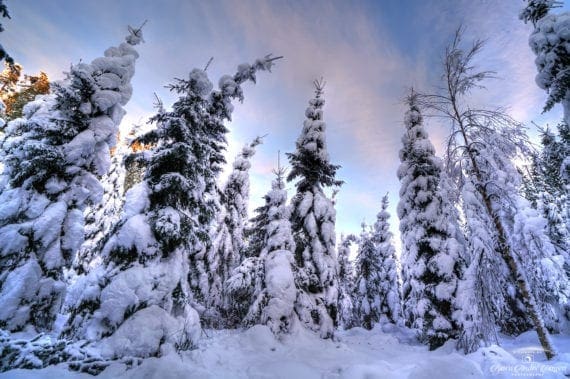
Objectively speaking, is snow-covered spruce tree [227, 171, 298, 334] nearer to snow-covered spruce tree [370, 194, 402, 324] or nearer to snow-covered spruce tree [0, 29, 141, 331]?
snow-covered spruce tree [0, 29, 141, 331]

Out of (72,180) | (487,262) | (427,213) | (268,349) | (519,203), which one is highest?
(427,213)

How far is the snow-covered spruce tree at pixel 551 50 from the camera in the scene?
8.07 metres

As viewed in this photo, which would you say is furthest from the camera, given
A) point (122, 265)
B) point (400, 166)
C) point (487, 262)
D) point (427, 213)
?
point (400, 166)

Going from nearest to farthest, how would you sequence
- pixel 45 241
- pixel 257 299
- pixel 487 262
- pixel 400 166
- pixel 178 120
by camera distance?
pixel 487 262
pixel 178 120
pixel 45 241
pixel 257 299
pixel 400 166

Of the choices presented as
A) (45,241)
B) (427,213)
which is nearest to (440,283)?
(427,213)

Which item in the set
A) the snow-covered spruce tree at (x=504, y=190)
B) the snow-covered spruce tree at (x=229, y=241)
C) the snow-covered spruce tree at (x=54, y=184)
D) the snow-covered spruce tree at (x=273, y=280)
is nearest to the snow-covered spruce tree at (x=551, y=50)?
the snow-covered spruce tree at (x=504, y=190)

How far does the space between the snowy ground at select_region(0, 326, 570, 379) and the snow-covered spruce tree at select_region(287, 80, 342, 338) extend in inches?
57.2

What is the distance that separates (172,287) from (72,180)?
6.40 meters

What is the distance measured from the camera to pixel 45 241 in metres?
8.91

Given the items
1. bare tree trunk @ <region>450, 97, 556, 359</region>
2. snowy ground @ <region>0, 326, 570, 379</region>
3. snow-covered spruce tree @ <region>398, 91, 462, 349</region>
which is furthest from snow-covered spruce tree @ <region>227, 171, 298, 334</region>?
bare tree trunk @ <region>450, 97, 556, 359</region>

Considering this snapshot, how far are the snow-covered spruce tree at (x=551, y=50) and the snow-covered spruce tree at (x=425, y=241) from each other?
13.9 ft

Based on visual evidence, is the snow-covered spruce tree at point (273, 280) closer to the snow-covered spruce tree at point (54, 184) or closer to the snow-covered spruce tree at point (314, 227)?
the snow-covered spruce tree at point (314, 227)

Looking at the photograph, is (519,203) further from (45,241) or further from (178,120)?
(45,241)

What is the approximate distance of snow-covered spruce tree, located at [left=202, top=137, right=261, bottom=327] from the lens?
16812 millimetres
